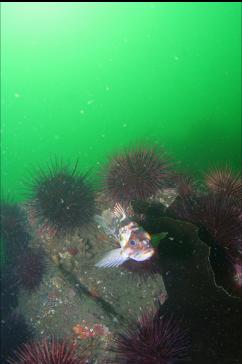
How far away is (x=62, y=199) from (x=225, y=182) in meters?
3.56

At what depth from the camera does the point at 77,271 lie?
25.2 feet

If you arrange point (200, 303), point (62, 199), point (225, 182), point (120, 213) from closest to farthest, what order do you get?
point (200, 303) < point (120, 213) < point (225, 182) < point (62, 199)

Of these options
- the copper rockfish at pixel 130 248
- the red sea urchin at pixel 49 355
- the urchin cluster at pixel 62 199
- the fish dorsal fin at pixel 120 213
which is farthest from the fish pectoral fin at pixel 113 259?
the urchin cluster at pixel 62 199

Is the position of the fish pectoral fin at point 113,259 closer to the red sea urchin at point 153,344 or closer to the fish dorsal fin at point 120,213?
the fish dorsal fin at point 120,213

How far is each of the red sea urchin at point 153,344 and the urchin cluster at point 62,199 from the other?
3264 millimetres

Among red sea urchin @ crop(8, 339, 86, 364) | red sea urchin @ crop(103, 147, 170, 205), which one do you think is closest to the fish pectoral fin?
red sea urchin @ crop(8, 339, 86, 364)

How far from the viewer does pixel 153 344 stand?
15.2 feet

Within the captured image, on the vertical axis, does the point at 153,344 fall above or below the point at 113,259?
below

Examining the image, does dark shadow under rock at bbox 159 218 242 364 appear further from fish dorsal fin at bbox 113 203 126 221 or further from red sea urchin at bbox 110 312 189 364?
fish dorsal fin at bbox 113 203 126 221

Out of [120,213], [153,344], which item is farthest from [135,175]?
[153,344]

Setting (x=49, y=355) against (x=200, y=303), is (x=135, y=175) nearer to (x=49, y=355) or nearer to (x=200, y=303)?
(x=200, y=303)

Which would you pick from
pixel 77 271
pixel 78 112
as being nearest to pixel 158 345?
pixel 77 271

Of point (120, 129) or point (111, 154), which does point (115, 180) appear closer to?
point (111, 154)

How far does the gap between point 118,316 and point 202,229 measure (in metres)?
2.91
